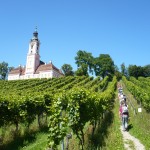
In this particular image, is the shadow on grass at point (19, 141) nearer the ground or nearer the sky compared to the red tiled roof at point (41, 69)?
nearer the ground

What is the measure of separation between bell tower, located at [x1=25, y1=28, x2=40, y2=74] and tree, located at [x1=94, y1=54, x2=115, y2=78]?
2513 centimetres

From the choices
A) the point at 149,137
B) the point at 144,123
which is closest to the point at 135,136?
the point at 149,137

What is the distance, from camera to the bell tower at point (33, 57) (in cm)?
11175

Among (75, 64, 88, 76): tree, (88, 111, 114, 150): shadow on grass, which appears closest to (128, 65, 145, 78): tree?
(75, 64, 88, 76): tree

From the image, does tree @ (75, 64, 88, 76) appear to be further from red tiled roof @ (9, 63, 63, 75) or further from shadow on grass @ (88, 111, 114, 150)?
shadow on grass @ (88, 111, 114, 150)

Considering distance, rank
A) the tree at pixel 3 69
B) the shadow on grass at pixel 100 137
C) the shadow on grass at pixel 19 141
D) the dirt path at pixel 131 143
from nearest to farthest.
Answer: the shadow on grass at pixel 100 137 → the dirt path at pixel 131 143 → the shadow on grass at pixel 19 141 → the tree at pixel 3 69

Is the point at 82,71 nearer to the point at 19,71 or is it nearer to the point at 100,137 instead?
the point at 19,71

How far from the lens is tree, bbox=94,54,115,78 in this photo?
101625mm

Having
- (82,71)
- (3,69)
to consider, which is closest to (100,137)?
(82,71)

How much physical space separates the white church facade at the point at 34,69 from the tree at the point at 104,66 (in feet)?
56.7

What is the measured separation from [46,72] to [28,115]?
92.1m

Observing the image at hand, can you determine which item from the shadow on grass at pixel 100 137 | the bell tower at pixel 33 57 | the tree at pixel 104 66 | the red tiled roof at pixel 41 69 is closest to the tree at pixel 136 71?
the tree at pixel 104 66

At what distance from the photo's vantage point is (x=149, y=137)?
1424 centimetres

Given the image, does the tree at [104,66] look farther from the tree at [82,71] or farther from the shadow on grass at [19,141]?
the shadow on grass at [19,141]
